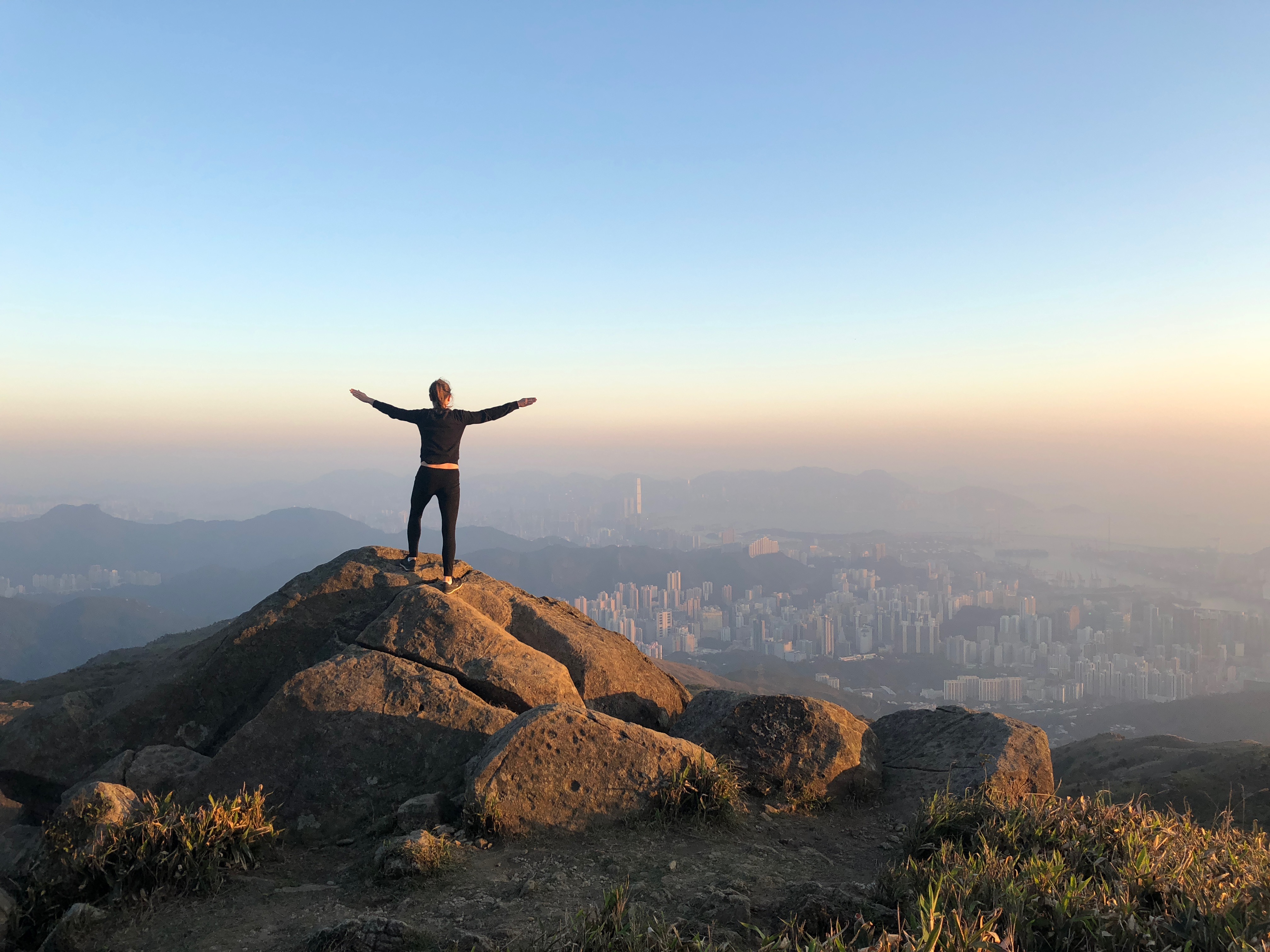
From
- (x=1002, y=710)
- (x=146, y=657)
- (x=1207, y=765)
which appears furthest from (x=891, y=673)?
(x=146, y=657)

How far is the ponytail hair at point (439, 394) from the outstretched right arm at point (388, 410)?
422 mm

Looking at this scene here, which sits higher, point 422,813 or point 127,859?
point 127,859

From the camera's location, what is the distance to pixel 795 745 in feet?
31.0

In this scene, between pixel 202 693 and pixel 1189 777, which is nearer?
pixel 202 693

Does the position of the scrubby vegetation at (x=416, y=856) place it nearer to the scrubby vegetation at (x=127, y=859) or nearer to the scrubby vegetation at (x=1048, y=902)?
the scrubby vegetation at (x=127, y=859)

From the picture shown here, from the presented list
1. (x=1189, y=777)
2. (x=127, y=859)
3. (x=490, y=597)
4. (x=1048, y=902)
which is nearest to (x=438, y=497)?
(x=490, y=597)

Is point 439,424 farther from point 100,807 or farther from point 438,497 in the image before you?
point 100,807

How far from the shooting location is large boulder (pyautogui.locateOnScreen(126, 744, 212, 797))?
7.95 metres

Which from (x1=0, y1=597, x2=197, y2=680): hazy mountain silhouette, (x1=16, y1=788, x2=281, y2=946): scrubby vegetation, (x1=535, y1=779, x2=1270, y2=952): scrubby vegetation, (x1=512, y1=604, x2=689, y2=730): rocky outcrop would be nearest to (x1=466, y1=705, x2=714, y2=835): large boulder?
(x1=535, y1=779, x2=1270, y2=952): scrubby vegetation

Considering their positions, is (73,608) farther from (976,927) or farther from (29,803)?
(976,927)

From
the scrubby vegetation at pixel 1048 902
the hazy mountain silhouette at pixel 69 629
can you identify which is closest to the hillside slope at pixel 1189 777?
the scrubby vegetation at pixel 1048 902

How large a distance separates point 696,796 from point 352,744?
14.9ft

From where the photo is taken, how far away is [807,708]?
9969mm

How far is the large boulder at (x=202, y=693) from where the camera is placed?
1008 centimetres
